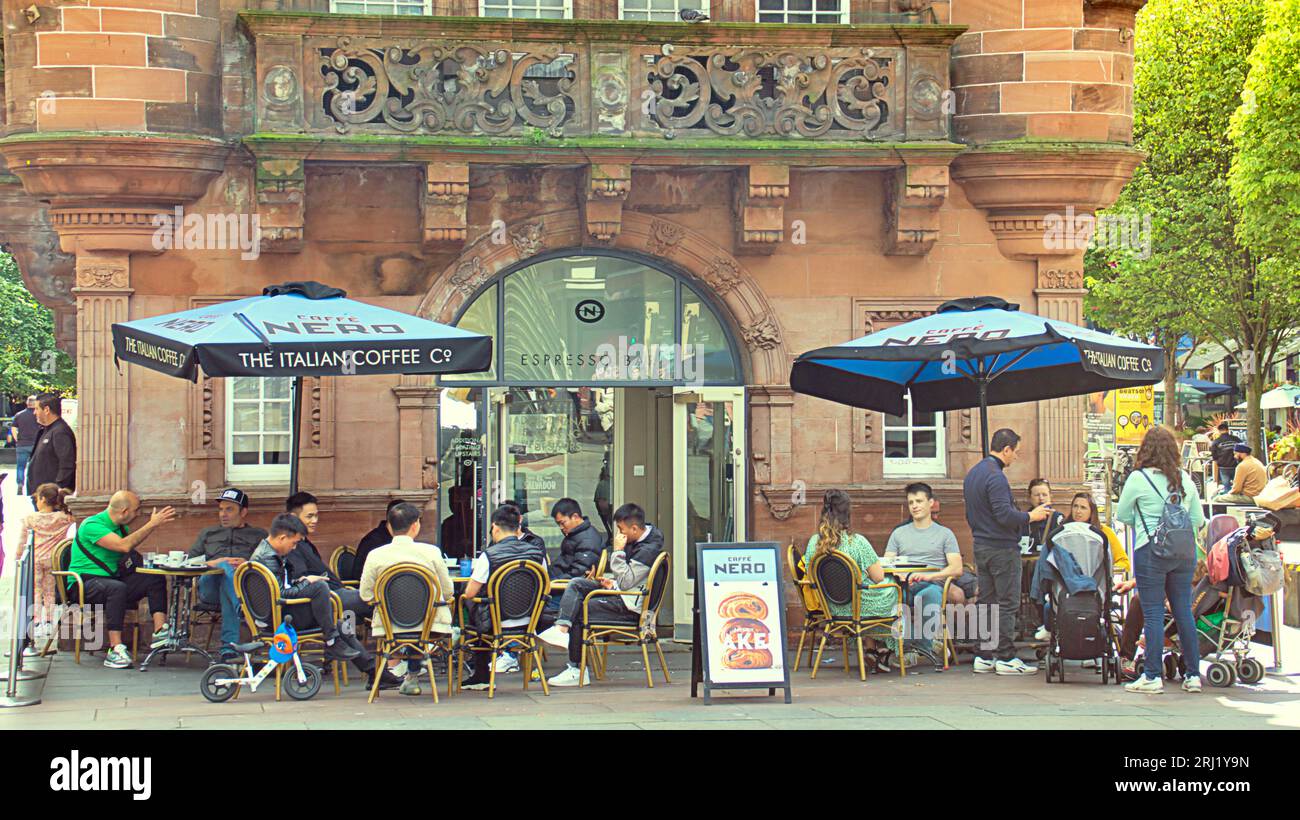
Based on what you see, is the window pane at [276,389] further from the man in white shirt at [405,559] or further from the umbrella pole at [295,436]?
the man in white shirt at [405,559]

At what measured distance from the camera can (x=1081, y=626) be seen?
12.0 metres

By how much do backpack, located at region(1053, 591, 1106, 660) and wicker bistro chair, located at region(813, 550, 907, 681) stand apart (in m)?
1.37

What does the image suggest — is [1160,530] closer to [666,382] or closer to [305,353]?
[666,382]

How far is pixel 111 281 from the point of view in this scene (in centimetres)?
1415

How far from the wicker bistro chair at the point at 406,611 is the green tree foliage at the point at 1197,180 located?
28.1m

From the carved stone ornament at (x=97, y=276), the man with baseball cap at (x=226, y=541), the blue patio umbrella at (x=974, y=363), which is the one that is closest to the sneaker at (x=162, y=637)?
the man with baseball cap at (x=226, y=541)

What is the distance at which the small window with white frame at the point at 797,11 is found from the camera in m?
15.4

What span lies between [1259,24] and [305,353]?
30.2 meters

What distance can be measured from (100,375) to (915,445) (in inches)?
293

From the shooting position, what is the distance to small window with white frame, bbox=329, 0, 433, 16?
1483 cm

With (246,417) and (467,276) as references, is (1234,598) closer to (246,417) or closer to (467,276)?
(467,276)

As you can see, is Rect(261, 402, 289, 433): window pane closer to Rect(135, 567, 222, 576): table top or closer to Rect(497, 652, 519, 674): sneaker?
Rect(135, 567, 222, 576): table top

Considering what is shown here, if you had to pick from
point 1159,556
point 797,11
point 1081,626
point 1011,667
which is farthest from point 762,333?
point 1159,556

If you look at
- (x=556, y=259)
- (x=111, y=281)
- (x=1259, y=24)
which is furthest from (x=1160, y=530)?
(x=1259, y=24)
